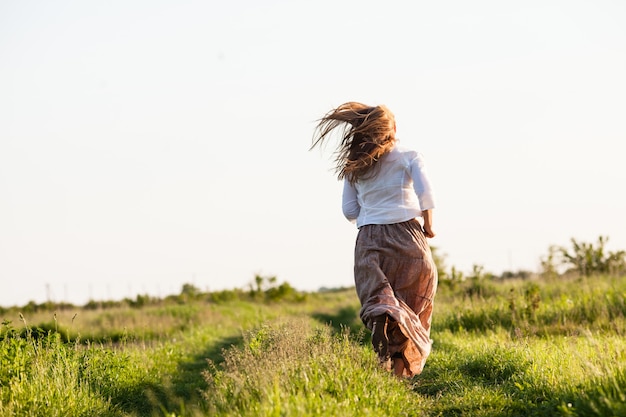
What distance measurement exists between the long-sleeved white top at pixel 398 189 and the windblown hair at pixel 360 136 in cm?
10

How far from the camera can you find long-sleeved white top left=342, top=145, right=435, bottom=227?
26.7 feet

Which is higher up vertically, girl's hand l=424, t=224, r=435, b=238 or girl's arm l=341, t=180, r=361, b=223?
girl's arm l=341, t=180, r=361, b=223

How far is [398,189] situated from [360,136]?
2.21 feet

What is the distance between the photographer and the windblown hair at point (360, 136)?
8.19 meters

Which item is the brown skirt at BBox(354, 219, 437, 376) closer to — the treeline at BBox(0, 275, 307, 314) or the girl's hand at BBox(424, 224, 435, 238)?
A: the girl's hand at BBox(424, 224, 435, 238)

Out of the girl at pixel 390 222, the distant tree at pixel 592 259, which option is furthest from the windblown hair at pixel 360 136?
the distant tree at pixel 592 259

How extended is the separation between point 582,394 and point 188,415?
10.9ft

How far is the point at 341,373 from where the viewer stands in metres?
7.00

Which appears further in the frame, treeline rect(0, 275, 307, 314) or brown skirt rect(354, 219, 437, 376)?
treeline rect(0, 275, 307, 314)

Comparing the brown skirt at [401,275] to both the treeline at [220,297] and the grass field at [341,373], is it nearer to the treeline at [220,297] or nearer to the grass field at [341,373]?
the grass field at [341,373]

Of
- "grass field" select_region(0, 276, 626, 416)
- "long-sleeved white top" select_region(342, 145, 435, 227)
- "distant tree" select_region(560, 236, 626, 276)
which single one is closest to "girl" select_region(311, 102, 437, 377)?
"long-sleeved white top" select_region(342, 145, 435, 227)

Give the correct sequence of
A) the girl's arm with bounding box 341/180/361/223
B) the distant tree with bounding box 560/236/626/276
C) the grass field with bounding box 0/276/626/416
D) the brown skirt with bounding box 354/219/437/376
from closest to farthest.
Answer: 1. the grass field with bounding box 0/276/626/416
2. the brown skirt with bounding box 354/219/437/376
3. the girl's arm with bounding box 341/180/361/223
4. the distant tree with bounding box 560/236/626/276

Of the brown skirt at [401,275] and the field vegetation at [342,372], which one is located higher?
the brown skirt at [401,275]

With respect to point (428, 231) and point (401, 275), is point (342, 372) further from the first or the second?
point (428, 231)
